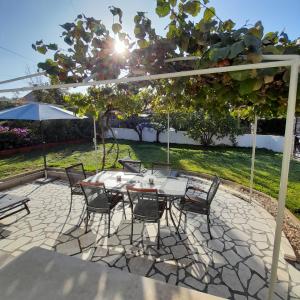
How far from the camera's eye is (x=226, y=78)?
210 cm

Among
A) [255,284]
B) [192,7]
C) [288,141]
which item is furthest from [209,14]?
[255,284]

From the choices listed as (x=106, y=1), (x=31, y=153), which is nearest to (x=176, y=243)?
(x=106, y=1)

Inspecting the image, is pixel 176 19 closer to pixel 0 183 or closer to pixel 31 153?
pixel 0 183

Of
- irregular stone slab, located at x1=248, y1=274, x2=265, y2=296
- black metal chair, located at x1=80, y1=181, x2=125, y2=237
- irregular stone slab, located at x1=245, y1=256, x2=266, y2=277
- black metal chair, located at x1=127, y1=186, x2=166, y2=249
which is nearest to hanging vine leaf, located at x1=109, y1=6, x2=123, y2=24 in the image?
black metal chair, located at x1=127, y1=186, x2=166, y2=249

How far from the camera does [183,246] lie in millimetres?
3781

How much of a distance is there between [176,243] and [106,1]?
3755 millimetres

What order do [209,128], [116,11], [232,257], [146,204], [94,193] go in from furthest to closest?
[209,128] < [94,193] < [146,204] < [232,257] < [116,11]

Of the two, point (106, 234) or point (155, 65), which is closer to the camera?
point (155, 65)

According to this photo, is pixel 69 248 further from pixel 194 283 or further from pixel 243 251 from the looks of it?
pixel 243 251

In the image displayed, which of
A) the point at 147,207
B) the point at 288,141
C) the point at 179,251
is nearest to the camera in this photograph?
the point at 288,141

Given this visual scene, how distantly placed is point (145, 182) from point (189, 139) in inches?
405

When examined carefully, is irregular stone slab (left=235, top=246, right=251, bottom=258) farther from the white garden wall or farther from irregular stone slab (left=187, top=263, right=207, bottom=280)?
the white garden wall

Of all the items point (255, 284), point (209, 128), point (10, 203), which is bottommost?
point (255, 284)

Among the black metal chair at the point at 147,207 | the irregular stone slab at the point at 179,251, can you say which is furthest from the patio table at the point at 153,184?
the irregular stone slab at the point at 179,251
